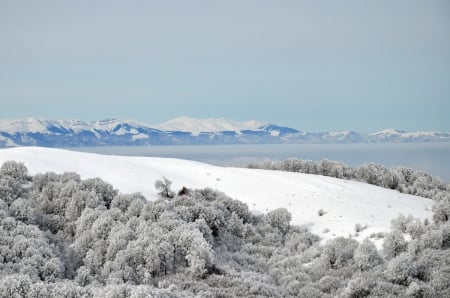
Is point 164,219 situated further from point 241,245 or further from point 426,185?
point 426,185

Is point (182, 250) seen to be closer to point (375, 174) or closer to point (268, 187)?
point (268, 187)

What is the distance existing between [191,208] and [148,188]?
467cm

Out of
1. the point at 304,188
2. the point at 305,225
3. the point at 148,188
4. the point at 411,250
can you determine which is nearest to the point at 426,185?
the point at 304,188

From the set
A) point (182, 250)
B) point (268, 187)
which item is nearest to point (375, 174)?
point (268, 187)

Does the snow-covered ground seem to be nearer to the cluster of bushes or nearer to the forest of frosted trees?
the forest of frosted trees

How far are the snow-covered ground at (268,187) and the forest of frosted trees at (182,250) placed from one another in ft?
5.28

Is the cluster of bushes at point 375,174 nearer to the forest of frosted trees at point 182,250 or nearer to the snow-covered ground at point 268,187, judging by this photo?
the snow-covered ground at point 268,187

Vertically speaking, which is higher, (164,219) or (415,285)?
(164,219)

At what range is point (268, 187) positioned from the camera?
1045 inches

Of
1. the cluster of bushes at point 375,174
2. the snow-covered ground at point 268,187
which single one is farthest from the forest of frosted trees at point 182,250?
the cluster of bushes at point 375,174

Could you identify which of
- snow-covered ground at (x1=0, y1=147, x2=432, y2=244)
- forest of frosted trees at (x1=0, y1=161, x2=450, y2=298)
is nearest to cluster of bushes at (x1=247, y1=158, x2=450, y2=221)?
snow-covered ground at (x1=0, y1=147, x2=432, y2=244)

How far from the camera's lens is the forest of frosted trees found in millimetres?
14336

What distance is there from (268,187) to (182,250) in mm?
10669

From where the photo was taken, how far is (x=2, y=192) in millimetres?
19125
